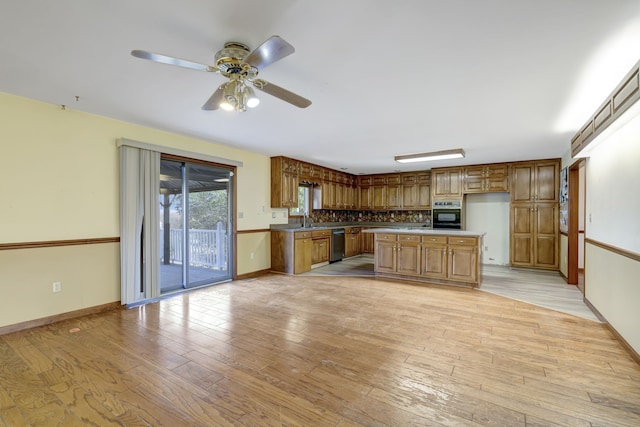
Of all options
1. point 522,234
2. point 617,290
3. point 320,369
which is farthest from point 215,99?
point 522,234

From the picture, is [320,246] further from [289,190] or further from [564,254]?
[564,254]

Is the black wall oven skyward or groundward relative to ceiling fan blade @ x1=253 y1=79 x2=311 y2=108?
groundward

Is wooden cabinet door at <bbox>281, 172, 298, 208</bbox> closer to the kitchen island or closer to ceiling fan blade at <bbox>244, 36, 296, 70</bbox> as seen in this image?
the kitchen island

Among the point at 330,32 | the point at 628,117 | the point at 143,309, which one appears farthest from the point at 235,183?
the point at 628,117

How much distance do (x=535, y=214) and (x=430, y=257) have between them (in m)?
2.89

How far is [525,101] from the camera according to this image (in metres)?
3.04

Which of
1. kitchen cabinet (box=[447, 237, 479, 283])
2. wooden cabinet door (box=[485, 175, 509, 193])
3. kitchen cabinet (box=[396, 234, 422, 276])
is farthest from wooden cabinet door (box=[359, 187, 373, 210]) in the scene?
kitchen cabinet (box=[447, 237, 479, 283])

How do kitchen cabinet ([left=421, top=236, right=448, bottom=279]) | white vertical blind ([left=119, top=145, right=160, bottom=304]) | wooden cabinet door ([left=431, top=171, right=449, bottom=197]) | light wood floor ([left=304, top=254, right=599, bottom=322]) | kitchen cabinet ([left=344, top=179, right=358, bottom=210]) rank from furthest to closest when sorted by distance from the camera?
kitchen cabinet ([left=344, top=179, right=358, bottom=210]), wooden cabinet door ([left=431, top=171, right=449, bottom=197]), kitchen cabinet ([left=421, top=236, right=448, bottom=279]), light wood floor ([left=304, top=254, right=599, bottom=322]), white vertical blind ([left=119, top=145, right=160, bottom=304])

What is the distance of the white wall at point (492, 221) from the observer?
6789 millimetres

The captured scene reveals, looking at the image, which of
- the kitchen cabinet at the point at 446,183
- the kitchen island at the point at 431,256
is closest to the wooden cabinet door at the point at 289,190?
the kitchen island at the point at 431,256

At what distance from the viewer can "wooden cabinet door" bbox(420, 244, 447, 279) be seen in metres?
5.01

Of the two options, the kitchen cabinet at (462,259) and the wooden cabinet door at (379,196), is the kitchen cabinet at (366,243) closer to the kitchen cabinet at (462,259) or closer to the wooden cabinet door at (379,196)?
the wooden cabinet door at (379,196)

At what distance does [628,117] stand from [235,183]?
16.5 feet

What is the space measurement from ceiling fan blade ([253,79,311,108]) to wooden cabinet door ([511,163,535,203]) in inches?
230
